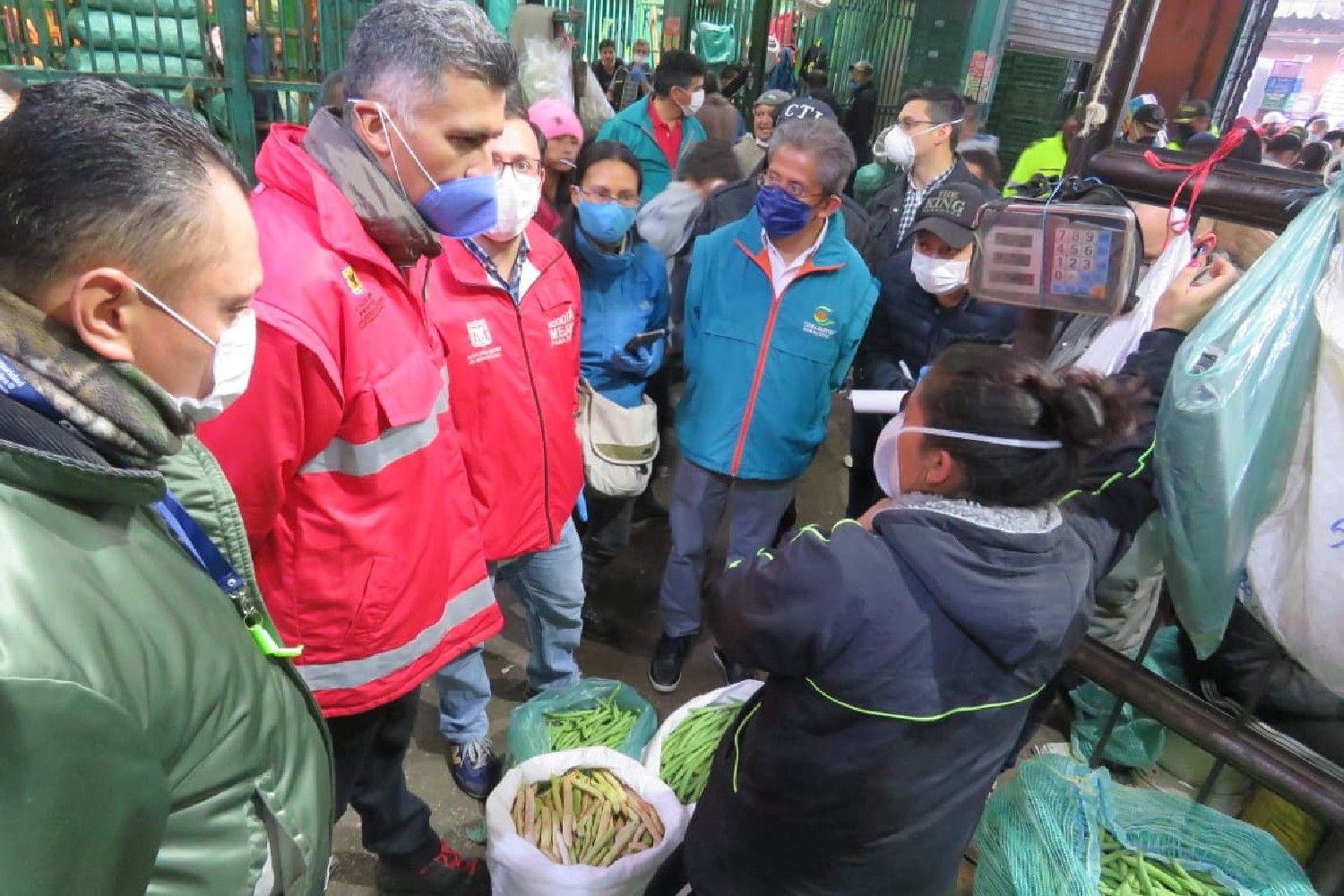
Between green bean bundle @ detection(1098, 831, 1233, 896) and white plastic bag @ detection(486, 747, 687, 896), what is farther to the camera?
white plastic bag @ detection(486, 747, 687, 896)

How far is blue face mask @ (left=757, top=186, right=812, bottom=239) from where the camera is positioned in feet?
8.50

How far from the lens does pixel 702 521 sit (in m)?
2.96

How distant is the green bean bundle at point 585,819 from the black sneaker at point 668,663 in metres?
0.93

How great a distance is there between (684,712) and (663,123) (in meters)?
3.87

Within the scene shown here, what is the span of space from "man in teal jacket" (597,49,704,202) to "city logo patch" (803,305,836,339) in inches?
96.8

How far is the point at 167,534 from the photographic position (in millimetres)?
938

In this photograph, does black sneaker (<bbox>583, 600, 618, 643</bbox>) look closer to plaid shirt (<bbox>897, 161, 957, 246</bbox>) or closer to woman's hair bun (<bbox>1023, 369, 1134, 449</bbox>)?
plaid shirt (<bbox>897, 161, 957, 246</bbox>)

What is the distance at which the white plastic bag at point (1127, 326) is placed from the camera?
155 cm

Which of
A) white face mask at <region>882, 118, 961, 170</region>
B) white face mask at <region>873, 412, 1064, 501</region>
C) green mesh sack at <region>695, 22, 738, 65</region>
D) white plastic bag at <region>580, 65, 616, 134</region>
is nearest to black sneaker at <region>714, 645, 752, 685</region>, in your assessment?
white face mask at <region>873, 412, 1064, 501</region>

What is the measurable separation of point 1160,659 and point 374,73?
2573mm

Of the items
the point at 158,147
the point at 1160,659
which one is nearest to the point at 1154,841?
the point at 1160,659

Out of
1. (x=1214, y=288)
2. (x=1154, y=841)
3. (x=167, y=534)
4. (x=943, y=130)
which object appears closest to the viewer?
(x=167, y=534)

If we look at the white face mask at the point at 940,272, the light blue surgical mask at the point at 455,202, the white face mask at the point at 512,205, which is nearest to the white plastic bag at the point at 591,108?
the white face mask at the point at 940,272

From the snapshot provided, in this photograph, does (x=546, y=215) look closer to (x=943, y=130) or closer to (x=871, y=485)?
(x=871, y=485)
